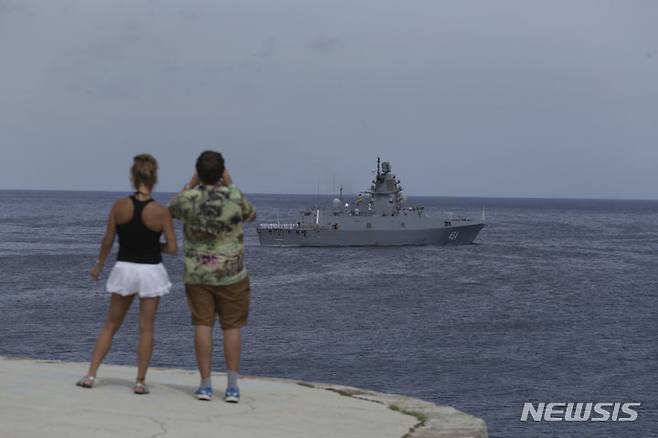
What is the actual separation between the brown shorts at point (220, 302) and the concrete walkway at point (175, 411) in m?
0.62

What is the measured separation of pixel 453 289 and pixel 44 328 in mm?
27315

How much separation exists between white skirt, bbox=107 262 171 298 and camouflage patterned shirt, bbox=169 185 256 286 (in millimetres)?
255

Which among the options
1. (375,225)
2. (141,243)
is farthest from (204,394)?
(375,225)

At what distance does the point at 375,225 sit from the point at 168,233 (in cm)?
8493

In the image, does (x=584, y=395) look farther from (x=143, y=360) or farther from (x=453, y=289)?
(x=453, y=289)

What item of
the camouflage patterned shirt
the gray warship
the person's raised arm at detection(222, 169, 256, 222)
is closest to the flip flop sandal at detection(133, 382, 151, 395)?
the camouflage patterned shirt

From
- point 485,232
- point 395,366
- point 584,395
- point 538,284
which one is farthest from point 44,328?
point 485,232

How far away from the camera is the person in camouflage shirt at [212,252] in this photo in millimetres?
7461

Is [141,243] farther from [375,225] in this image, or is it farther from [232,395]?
[375,225]

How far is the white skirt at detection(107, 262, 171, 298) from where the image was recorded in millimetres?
7543

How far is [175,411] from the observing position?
7.11 meters

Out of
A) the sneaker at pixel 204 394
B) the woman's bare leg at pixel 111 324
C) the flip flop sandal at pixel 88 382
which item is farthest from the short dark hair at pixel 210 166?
the flip flop sandal at pixel 88 382

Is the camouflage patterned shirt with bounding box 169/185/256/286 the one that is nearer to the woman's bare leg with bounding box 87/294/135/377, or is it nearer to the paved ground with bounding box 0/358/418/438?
the woman's bare leg with bounding box 87/294/135/377

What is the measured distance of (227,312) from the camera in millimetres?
7652
